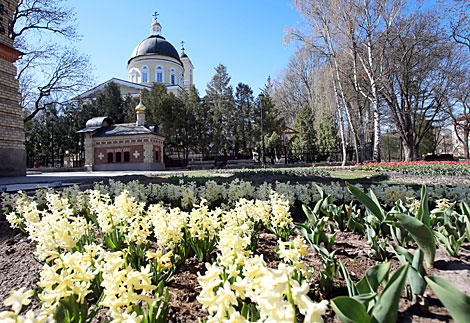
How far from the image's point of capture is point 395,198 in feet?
11.9

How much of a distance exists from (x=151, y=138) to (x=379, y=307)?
26.8 metres

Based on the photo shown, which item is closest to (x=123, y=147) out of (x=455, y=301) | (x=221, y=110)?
(x=221, y=110)

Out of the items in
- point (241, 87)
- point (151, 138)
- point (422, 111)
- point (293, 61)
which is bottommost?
point (151, 138)

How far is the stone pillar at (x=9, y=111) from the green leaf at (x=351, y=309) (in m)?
14.4

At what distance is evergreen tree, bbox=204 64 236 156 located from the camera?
1155 inches

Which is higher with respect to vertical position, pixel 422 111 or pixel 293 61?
pixel 293 61

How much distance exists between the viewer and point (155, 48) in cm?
4178

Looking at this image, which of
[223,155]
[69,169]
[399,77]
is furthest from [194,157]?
[399,77]

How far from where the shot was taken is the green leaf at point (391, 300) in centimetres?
92

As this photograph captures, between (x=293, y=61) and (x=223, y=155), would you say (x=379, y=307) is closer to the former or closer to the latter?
(x=223, y=155)

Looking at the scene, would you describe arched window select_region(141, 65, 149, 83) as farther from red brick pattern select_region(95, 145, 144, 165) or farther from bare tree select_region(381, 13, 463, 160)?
bare tree select_region(381, 13, 463, 160)

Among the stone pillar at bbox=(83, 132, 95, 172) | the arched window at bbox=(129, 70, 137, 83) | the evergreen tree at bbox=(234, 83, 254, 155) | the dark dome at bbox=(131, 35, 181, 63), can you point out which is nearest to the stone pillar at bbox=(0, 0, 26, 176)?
the stone pillar at bbox=(83, 132, 95, 172)

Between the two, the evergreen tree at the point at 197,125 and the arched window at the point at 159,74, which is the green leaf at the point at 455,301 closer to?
the evergreen tree at the point at 197,125

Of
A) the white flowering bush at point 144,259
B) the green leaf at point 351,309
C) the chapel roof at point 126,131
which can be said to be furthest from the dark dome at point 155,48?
the green leaf at point 351,309
